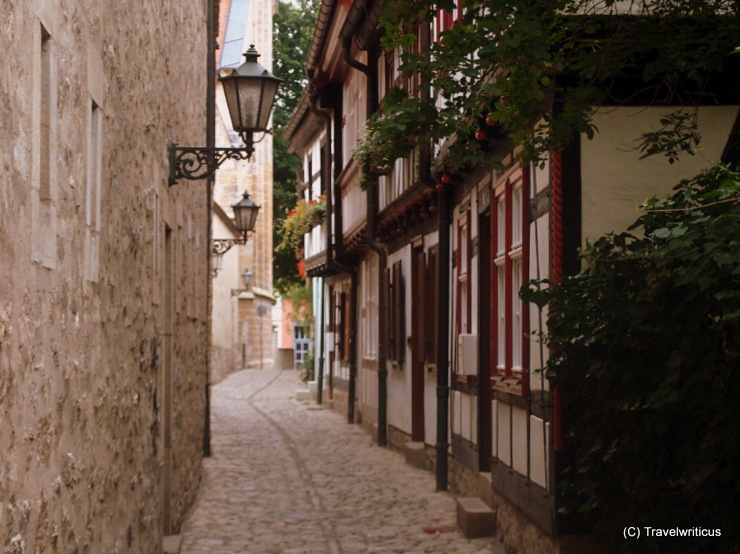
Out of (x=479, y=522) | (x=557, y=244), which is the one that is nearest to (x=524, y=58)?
(x=557, y=244)

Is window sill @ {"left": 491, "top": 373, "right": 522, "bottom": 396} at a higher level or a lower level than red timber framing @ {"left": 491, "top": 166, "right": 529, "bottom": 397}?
lower

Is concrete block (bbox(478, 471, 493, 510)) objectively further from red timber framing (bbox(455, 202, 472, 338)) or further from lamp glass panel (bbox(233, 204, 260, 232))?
lamp glass panel (bbox(233, 204, 260, 232))

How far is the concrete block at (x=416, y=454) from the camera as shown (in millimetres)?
13555

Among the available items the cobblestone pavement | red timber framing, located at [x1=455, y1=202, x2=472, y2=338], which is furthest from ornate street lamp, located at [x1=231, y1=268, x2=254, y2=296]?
red timber framing, located at [x1=455, y1=202, x2=472, y2=338]

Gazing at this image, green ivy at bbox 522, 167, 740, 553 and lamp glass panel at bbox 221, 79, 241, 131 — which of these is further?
lamp glass panel at bbox 221, 79, 241, 131

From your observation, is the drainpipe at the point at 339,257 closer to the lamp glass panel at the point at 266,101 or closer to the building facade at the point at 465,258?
the building facade at the point at 465,258

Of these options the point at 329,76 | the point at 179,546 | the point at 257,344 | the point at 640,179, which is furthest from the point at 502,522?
the point at 257,344

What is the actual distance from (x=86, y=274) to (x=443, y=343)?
7.57 m

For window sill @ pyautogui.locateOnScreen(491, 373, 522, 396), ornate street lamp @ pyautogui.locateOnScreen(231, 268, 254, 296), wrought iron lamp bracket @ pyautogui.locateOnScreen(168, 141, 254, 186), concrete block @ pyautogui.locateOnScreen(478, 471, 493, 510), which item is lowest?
concrete block @ pyautogui.locateOnScreen(478, 471, 493, 510)

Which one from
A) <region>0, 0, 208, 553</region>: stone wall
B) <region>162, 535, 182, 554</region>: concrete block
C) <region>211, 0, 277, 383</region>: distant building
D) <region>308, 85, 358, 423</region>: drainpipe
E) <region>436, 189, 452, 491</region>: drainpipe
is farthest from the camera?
<region>211, 0, 277, 383</region>: distant building

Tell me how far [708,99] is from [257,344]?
Result: 39.9 meters

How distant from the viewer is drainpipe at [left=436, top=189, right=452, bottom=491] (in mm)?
11836

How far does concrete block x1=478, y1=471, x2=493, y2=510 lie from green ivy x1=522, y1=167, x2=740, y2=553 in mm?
3006

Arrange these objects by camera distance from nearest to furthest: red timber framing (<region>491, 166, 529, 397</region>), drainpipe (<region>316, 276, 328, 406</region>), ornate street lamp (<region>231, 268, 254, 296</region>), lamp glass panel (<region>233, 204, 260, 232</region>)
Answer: red timber framing (<region>491, 166, 529, 397</region>), lamp glass panel (<region>233, 204, 260, 232</region>), drainpipe (<region>316, 276, 328, 406</region>), ornate street lamp (<region>231, 268, 254, 296</region>)
